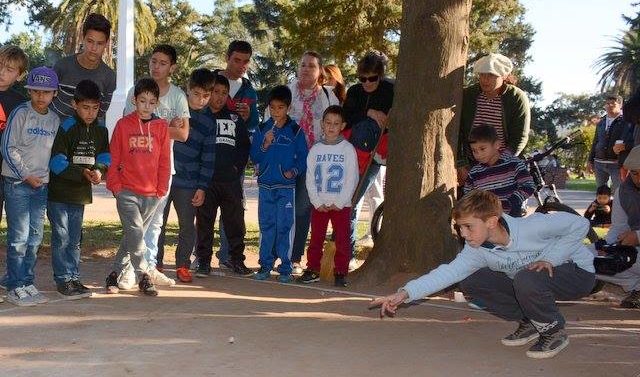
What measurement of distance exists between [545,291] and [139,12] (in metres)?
44.0

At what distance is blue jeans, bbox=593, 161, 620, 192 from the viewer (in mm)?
12694

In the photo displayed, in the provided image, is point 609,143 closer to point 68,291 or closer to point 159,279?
point 159,279

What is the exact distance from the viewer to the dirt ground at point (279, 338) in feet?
16.8

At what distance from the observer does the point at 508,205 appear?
7.30 meters

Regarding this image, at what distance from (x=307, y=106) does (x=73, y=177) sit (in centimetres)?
281

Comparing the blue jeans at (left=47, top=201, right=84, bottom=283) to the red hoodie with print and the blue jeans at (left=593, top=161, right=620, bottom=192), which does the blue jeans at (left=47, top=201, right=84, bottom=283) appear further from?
the blue jeans at (left=593, top=161, right=620, bottom=192)

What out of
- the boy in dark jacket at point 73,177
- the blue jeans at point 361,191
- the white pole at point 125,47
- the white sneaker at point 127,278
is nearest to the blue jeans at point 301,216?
the blue jeans at point 361,191

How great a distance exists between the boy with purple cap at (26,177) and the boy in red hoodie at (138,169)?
2.06ft

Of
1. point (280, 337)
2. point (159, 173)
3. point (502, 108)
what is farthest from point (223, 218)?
point (280, 337)

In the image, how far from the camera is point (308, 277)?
836 cm

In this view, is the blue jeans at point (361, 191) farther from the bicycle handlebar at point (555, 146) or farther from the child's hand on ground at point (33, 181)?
the child's hand on ground at point (33, 181)

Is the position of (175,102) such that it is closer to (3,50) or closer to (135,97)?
(135,97)

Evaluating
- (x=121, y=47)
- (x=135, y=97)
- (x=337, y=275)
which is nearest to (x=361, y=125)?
(x=337, y=275)

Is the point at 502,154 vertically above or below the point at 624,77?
below
